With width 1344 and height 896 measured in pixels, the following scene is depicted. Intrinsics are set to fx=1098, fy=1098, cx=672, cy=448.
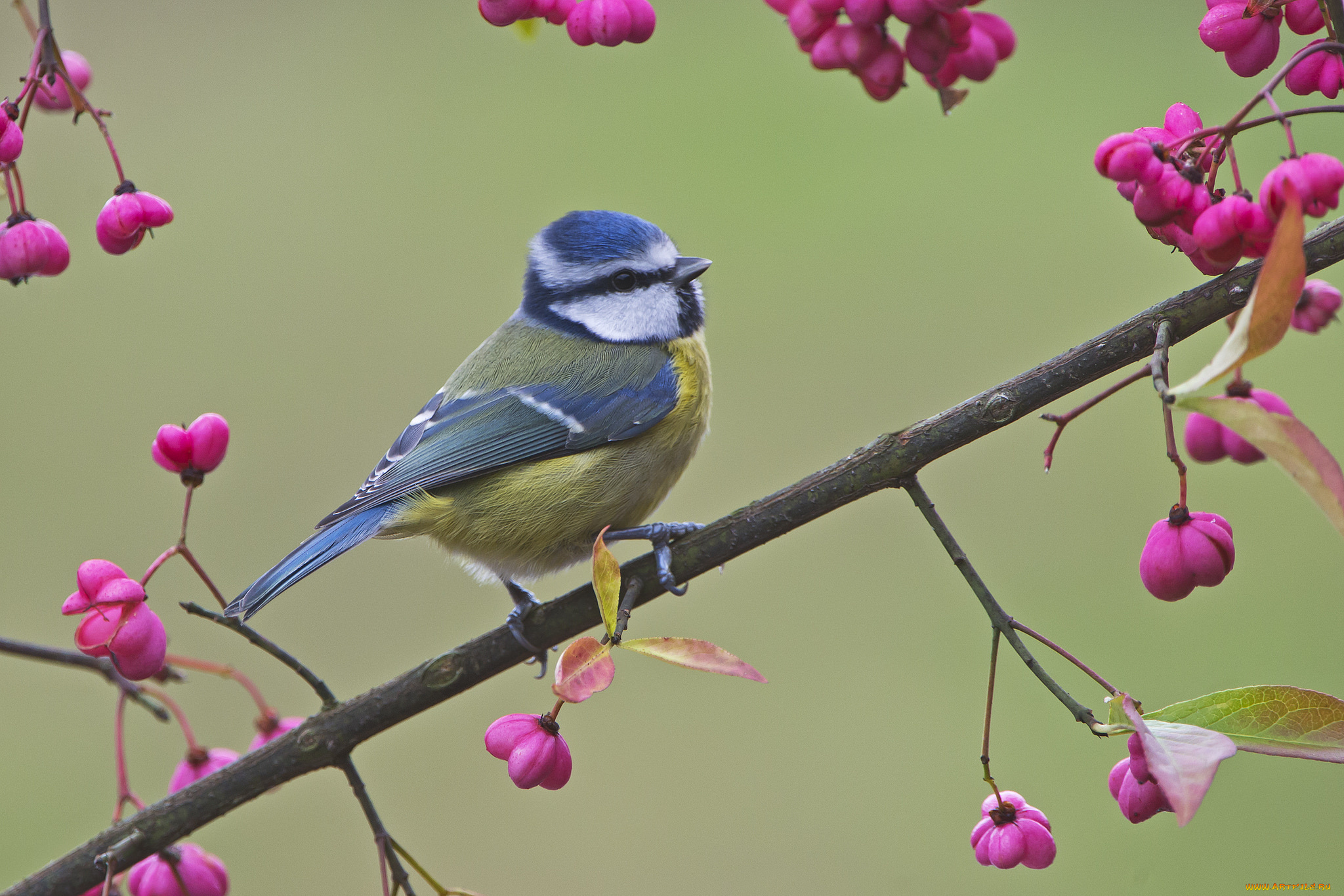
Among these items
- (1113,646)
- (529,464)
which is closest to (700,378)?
(529,464)

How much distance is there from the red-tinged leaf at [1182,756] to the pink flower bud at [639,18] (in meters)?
0.66

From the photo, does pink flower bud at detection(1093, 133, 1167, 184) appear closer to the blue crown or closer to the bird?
the bird

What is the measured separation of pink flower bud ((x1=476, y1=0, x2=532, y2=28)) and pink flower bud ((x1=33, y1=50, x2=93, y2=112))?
37 cm

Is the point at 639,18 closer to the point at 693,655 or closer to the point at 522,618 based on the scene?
the point at 693,655

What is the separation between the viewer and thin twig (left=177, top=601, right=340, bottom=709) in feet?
3.28

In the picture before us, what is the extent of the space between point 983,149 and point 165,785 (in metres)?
3.07

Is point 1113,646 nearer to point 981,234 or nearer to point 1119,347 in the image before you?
point 981,234

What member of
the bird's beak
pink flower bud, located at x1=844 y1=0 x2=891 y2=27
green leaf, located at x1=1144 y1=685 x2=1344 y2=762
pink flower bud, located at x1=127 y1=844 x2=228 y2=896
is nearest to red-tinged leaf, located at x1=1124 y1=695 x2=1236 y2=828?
green leaf, located at x1=1144 y1=685 x2=1344 y2=762

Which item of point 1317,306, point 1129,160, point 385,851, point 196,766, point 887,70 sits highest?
point 887,70

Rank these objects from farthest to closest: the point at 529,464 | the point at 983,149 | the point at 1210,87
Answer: the point at 983,149 < the point at 1210,87 < the point at 529,464

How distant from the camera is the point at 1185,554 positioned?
0.88 meters

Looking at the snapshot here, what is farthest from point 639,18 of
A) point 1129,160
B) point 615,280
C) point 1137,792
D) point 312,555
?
point 615,280

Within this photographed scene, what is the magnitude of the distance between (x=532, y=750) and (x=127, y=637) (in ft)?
1.19

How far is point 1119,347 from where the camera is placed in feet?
3.02
